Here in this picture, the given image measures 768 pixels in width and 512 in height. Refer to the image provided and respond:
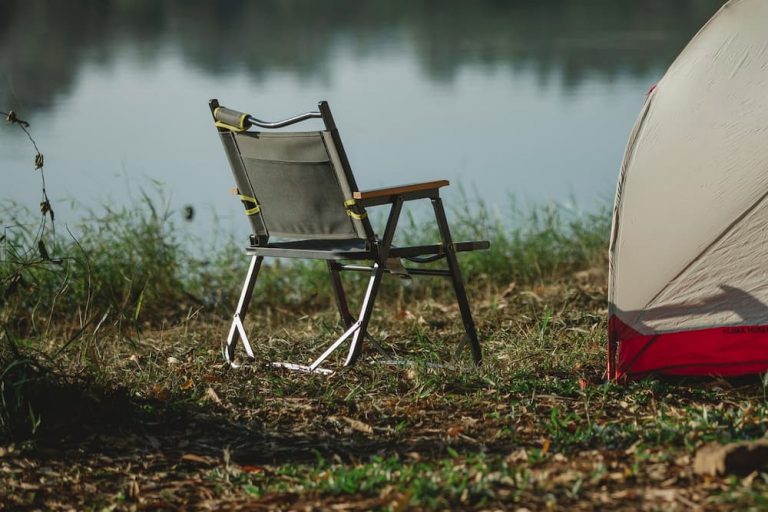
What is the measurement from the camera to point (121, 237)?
7332 millimetres

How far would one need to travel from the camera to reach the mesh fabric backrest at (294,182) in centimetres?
468

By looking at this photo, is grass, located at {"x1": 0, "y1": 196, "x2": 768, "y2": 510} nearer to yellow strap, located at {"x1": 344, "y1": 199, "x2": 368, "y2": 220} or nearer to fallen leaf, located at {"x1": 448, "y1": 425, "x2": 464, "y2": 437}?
fallen leaf, located at {"x1": 448, "y1": 425, "x2": 464, "y2": 437}

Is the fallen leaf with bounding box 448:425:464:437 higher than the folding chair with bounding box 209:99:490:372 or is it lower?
lower

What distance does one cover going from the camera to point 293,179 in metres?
4.84

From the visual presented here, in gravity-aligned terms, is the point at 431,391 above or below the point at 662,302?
below

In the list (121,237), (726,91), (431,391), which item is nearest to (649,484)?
(431,391)

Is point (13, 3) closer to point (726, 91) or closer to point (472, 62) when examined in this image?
point (472, 62)

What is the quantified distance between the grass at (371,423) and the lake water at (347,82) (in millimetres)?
2509

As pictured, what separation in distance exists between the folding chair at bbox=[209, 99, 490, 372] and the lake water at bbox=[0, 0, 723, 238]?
98.2 inches

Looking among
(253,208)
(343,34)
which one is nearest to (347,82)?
(343,34)

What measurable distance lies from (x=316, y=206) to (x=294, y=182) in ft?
0.48

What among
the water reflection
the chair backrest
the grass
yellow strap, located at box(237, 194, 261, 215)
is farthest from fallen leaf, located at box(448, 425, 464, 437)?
the water reflection

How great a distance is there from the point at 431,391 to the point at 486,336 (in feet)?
4.53

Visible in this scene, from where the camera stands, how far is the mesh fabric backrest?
4680 millimetres
